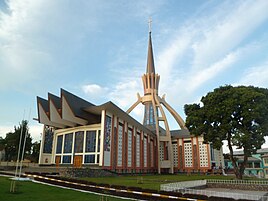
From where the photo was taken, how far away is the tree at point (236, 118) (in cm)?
1884

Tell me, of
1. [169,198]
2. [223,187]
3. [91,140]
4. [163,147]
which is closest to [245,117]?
[223,187]

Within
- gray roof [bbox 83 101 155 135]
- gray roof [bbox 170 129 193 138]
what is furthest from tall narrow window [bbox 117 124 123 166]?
gray roof [bbox 170 129 193 138]

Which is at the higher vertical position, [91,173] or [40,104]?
[40,104]

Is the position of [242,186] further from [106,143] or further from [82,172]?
[106,143]

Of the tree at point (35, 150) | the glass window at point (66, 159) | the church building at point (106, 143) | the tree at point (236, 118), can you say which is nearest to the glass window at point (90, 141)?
the church building at point (106, 143)

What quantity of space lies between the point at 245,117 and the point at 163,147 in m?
36.1

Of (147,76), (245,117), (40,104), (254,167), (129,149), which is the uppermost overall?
(147,76)

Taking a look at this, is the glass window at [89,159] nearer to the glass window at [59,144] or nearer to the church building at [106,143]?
the church building at [106,143]

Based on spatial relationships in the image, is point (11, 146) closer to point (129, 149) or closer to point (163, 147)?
point (129, 149)

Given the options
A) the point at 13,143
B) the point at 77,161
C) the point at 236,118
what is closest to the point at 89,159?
the point at 77,161

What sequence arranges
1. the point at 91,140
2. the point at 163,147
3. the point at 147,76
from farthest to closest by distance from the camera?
the point at 147,76 < the point at 163,147 < the point at 91,140

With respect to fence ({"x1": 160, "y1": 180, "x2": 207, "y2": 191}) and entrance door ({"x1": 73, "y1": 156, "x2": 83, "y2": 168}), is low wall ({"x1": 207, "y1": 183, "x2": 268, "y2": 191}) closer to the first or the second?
fence ({"x1": 160, "y1": 180, "x2": 207, "y2": 191})

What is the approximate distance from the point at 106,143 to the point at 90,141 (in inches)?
145

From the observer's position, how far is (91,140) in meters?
33.2
